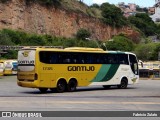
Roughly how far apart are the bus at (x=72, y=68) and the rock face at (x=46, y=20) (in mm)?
58746

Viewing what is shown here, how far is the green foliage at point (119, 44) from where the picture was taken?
107250 millimetres

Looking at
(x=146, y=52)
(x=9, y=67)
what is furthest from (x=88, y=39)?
(x=9, y=67)

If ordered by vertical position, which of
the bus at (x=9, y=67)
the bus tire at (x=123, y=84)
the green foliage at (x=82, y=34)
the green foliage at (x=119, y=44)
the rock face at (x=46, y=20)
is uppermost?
the rock face at (x=46, y=20)

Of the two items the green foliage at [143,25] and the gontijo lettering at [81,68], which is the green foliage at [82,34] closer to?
the green foliage at [143,25]

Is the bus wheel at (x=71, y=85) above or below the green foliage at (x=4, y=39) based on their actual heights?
below

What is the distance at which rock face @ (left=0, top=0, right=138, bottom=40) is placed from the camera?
3654 inches

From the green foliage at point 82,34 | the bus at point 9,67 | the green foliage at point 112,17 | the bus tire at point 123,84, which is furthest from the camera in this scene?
the green foliage at point 112,17

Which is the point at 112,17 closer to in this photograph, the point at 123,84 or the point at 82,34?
the point at 82,34

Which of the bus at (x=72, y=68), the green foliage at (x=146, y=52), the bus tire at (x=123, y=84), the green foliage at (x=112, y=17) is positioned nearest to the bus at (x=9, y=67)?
the bus at (x=72, y=68)

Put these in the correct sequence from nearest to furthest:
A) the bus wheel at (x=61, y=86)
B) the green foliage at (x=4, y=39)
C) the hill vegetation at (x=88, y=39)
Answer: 1. the bus wheel at (x=61, y=86)
2. the green foliage at (x=4, y=39)
3. the hill vegetation at (x=88, y=39)

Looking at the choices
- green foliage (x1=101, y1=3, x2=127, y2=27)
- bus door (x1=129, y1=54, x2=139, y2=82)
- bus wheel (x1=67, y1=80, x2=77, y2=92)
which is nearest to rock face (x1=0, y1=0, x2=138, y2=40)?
green foliage (x1=101, y1=3, x2=127, y2=27)

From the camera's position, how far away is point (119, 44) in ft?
360

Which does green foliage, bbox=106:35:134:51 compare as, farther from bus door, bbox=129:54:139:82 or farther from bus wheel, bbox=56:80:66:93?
bus wheel, bbox=56:80:66:93

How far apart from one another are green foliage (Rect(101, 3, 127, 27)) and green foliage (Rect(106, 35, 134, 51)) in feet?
25.7
